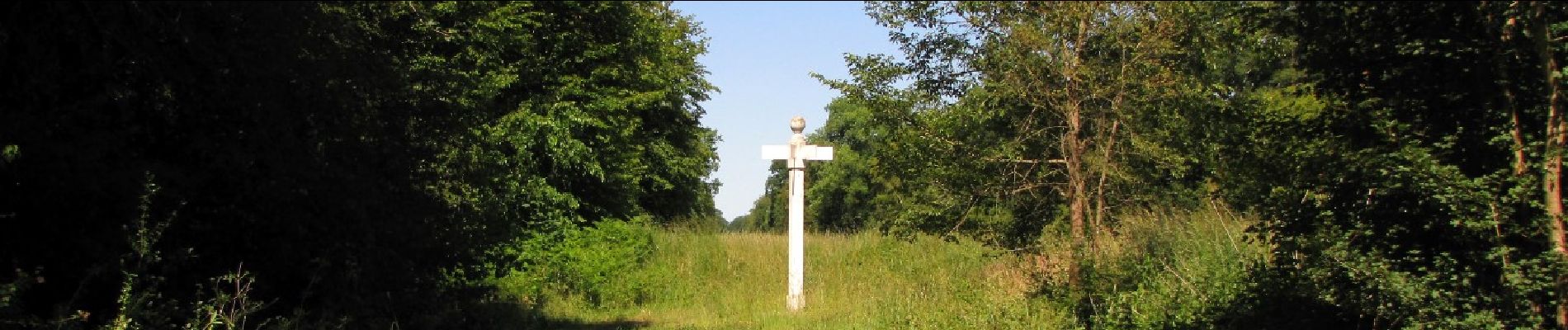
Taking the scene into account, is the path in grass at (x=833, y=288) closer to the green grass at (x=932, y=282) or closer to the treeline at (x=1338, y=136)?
the green grass at (x=932, y=282)

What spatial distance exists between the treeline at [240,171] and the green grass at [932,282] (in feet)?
14.6

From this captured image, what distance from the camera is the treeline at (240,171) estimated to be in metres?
7.22

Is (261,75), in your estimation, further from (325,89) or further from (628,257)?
(628,257)

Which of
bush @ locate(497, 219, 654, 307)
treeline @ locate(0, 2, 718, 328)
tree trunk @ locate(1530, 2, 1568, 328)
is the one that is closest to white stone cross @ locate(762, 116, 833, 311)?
bush @ locate(497, 219, 654, 307)

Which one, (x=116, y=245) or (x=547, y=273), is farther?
(x=547, y=273)

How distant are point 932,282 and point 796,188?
4169 millimetres

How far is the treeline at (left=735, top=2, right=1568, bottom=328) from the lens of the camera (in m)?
5.79

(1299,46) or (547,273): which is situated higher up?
(1299,46)

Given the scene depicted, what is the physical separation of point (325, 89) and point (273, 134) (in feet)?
2.43

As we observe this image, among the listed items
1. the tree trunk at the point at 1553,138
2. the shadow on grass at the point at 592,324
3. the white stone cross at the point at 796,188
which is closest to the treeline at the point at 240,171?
the shadow on grass at the point at 592,324

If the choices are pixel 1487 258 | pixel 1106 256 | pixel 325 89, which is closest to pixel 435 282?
pixel 325 89

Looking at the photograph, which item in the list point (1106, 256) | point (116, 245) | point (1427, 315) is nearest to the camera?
point (1427, 315)

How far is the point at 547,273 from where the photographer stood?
2172 cm

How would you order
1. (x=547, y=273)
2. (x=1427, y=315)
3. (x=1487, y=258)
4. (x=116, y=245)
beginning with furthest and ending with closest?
(x=547, y=273)
(x=116, y=245)
(x=1427, y=315)
(x=1487, y=258)
